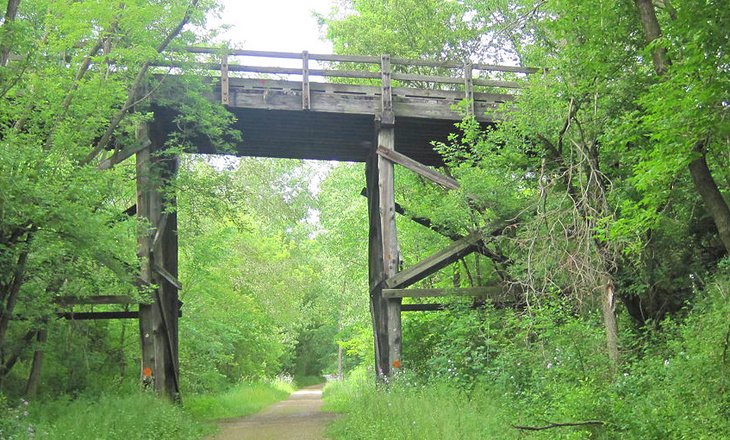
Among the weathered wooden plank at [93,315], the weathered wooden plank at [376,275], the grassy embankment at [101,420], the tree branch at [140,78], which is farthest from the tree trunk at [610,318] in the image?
the weathered wooden plank at [93,315]

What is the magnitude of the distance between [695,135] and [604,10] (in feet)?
7.58

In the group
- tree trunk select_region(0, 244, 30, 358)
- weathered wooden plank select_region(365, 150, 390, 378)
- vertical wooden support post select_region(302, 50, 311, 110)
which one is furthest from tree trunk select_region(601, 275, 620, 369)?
tree trunk select_region(0, 244, 30, 358)

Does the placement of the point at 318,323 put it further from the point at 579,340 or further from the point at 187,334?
the point at 579,340

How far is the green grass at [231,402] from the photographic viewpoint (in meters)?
16.8

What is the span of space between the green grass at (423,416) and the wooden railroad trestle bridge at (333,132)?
217 cm

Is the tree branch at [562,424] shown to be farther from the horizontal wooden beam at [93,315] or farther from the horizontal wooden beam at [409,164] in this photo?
the horizontal wooden beam at [93,315]

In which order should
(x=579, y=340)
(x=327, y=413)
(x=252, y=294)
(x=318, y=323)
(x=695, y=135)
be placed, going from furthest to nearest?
(x=318, y=323) → (x=252, y=294) → (x=327, y=413) → (x=579, y=340) → (x=695, y=135)

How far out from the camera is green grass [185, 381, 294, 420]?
1684 centimetres

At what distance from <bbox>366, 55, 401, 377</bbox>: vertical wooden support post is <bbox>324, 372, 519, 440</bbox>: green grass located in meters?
1.53

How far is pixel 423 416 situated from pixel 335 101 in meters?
7.78

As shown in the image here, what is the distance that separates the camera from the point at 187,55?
13000 mm

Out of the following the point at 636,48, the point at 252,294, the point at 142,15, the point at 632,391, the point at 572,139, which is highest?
the point at 142,15

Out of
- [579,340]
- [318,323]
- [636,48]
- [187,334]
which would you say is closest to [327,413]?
[187,334]

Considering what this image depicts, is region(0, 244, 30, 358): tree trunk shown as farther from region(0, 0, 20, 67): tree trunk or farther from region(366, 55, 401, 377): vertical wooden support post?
region(366, 55, 401, 377): vertical wooden support post
